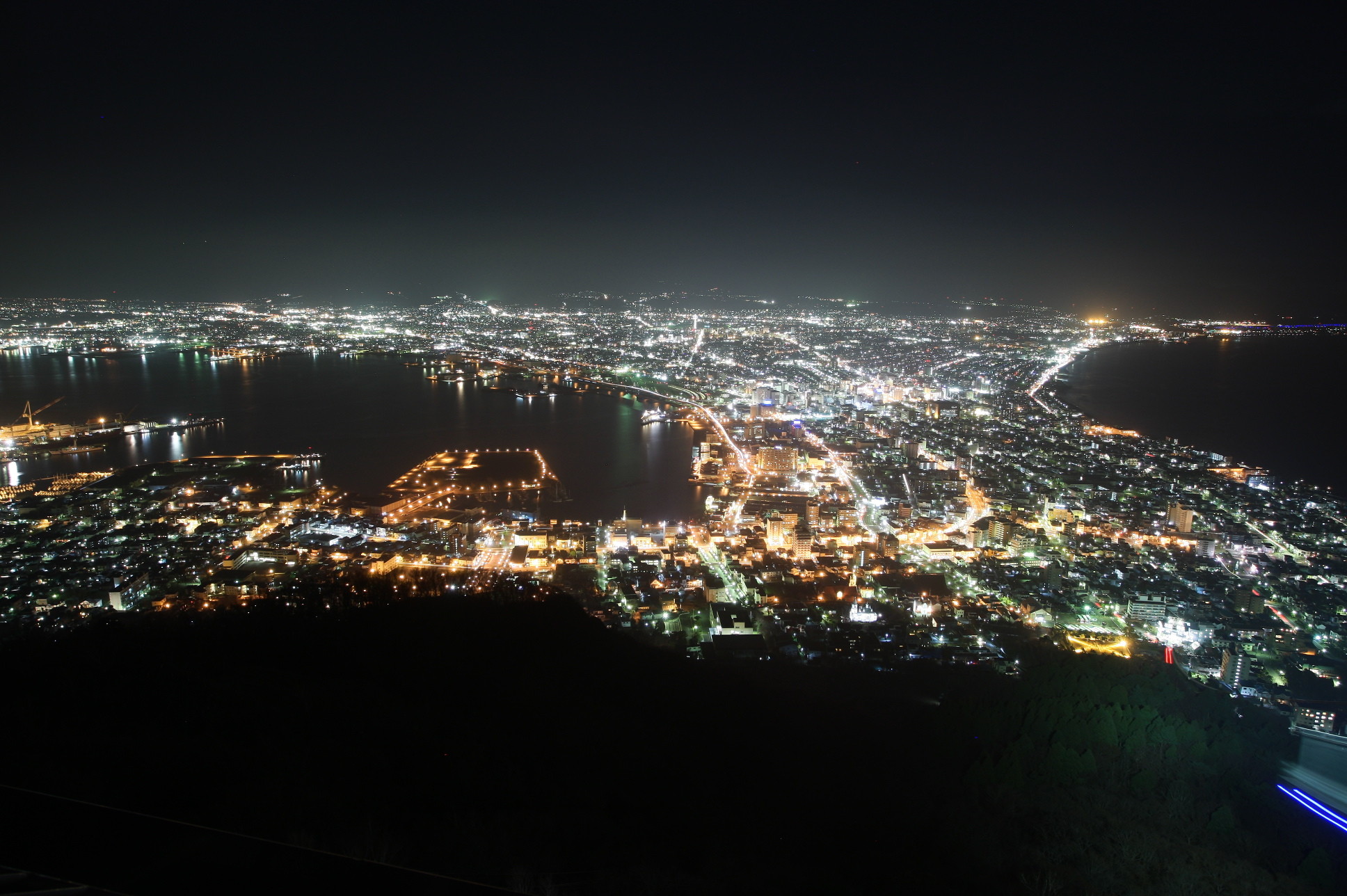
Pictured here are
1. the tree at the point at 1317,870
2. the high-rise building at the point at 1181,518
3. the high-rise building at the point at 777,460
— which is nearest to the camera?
the tree at the point at 1317,870

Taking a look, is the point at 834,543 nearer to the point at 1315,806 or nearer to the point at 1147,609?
the point at 1147,609

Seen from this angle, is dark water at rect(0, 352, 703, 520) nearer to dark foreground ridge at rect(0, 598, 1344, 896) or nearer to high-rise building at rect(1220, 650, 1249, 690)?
high-rise building at rect(1220, 650, 1249, 690)

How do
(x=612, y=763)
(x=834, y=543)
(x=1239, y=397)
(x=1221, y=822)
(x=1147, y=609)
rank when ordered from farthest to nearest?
(x=1239, y=397)
(x=834, y=543)
(x=1147, y=609)
(x=1221, y=822)
(x=612, y=763)

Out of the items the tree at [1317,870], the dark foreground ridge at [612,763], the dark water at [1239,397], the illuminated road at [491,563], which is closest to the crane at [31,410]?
the illuminated road at [491,563]

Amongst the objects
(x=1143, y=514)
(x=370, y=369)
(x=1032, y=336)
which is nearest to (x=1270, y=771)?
(x=1143, y=514)

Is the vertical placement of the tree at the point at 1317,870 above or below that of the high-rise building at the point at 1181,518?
above

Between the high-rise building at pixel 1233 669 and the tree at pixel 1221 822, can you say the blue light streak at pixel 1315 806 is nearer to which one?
the tree at pixel 1221 822

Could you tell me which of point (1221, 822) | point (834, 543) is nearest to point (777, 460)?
point (834, 543)
